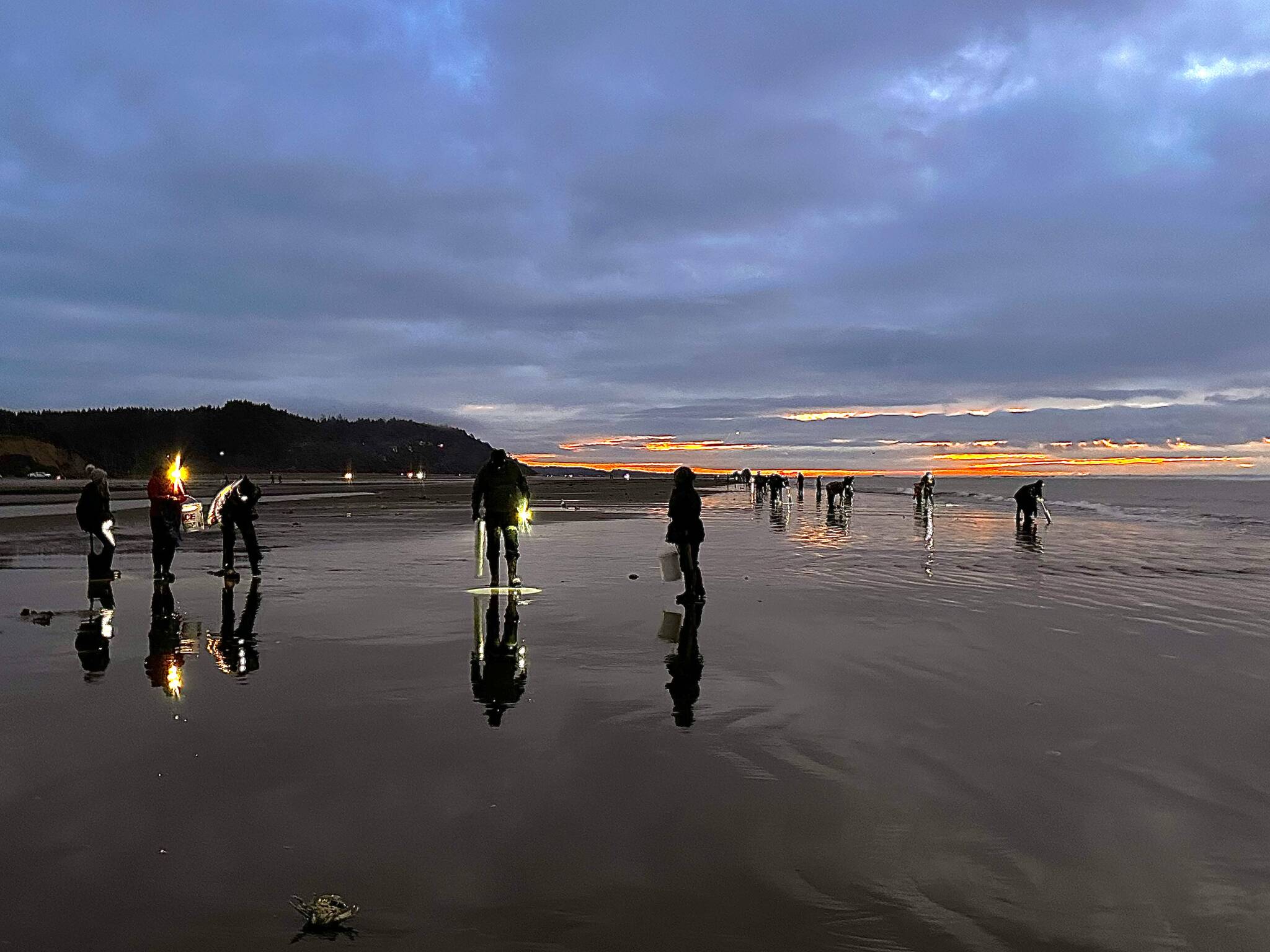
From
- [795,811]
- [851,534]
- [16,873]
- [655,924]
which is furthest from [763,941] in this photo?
[851,534]

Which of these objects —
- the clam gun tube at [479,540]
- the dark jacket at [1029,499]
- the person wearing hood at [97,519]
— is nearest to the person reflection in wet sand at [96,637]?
the person wearing hood at [97,519]

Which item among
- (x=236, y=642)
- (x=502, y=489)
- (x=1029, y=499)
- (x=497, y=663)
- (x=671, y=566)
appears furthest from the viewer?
(x=1029, y=499)

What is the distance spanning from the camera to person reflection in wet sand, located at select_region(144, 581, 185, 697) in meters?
8.63

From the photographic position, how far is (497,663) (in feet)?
31.6

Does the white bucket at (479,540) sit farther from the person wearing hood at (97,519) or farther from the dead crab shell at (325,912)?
the dead crab shell at (325,912)

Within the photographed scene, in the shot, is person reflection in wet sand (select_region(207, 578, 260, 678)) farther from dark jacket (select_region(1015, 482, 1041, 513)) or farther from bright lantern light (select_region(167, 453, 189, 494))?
dark jacket (select_region(1015, 482, 1041, 513))

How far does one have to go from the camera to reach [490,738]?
6844 mm

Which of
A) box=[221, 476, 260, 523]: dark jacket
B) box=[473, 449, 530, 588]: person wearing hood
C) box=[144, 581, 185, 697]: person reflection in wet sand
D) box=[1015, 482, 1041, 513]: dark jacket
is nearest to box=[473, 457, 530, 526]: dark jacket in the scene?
box=[473, 449, 530, 588]: person wearing hood

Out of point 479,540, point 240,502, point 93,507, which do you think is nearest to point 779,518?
point 479,540

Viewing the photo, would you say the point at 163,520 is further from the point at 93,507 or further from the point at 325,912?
the point at 325,912

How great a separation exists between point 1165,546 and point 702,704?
2584 cm

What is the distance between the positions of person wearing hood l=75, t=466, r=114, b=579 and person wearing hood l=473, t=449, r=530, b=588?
7.49 meters

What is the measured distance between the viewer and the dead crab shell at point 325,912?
13.2 ft

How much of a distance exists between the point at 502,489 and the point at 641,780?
10000mm
